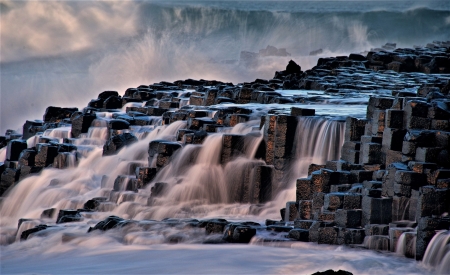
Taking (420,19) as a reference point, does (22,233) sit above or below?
below

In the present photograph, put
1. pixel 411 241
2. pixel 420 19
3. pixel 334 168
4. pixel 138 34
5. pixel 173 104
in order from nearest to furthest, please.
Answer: pixel 411 241, pixel 334 168, pixel 173 104, pixel 138 34, pixel 420 19

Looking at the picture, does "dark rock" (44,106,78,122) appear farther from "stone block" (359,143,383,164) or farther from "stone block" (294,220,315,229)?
"stone block" (294,220,315,229)

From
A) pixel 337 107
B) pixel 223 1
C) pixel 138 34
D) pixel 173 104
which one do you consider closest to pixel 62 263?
pixel 337 107

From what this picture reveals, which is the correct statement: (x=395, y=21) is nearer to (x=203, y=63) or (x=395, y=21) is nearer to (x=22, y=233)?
(x=203, y=63)

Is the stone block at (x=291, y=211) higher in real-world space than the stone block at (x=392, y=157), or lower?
lower

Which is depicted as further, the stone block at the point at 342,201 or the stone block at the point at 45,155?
the stone block at the point at 45,155

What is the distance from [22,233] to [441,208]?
904cm

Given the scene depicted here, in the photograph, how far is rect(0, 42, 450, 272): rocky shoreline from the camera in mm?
18703

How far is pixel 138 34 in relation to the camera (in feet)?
212

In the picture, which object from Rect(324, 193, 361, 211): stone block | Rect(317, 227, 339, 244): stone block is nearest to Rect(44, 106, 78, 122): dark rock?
Rect(324, 193, 361, 211): stone block

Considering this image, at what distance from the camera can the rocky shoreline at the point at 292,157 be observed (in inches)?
736

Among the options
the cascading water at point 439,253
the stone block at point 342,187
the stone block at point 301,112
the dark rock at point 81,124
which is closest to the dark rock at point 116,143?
the dark rock at point 81,124

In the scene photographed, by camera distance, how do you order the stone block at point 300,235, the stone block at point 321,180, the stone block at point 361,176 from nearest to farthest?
the stone block at point 300,235 → the stone block at point 361,176 → the stone block at point 321,180

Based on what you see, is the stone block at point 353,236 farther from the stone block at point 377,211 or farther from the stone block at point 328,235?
the stone block at point 377,211
